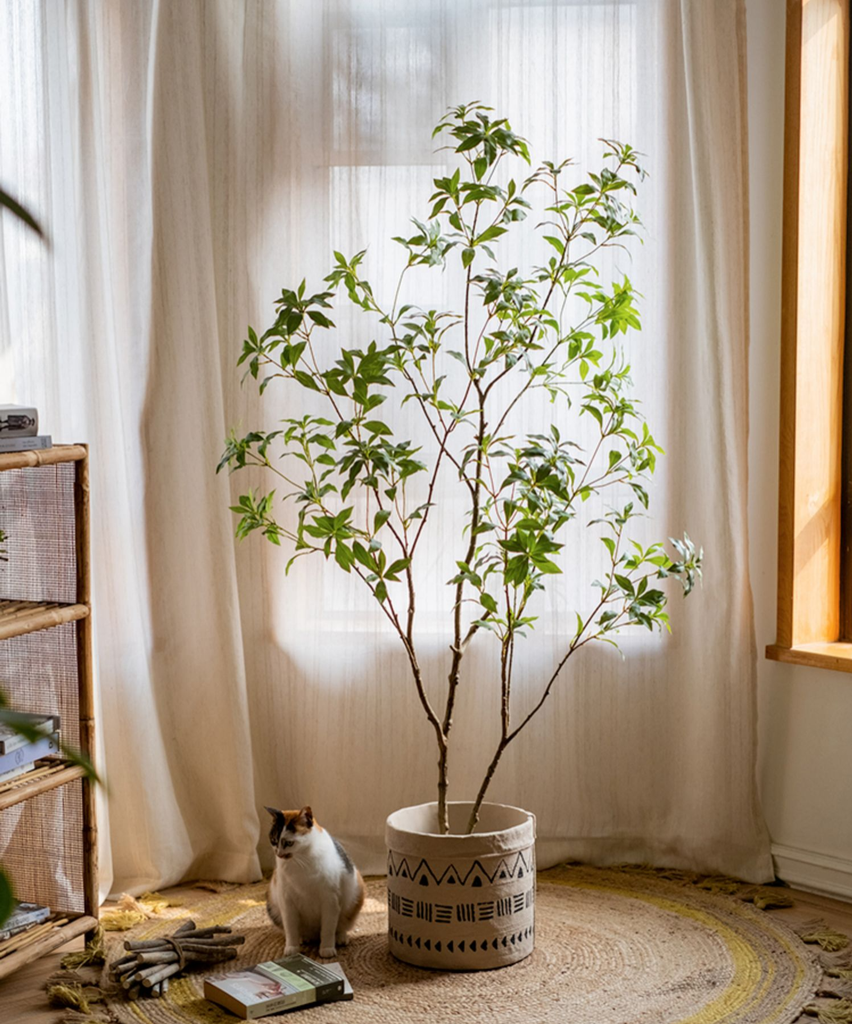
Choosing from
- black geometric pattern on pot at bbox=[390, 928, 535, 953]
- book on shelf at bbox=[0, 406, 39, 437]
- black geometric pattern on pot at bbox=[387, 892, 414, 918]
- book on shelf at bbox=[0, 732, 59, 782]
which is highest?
book on shelf at bbox=[0, 406, 39, 437]

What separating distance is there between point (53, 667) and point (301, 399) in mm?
826

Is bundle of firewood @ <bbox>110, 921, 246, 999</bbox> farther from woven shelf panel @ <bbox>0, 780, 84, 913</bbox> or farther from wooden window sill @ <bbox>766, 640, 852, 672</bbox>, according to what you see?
wooden window sill @ <bbox>766, 640, 852, 672</bbox>

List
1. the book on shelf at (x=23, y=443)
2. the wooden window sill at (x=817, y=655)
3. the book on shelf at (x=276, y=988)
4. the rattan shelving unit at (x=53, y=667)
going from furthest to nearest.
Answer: the wooden window sill at (x=817, y=655), the rattan shelving unit at (x=53, y=667), the book on shelf at (x=23, y=443), the book on shelf at (x=276, y=988)

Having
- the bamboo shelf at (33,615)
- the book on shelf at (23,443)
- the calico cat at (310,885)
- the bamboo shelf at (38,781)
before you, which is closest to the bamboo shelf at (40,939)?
the bamboo shelf at (38,781)

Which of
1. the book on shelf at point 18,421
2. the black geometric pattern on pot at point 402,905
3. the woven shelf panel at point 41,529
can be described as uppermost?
the book on shelf at point 18,421

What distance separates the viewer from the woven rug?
6.59 feet

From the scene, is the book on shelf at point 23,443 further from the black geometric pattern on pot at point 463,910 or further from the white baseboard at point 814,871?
the white baseboard at point 814,871

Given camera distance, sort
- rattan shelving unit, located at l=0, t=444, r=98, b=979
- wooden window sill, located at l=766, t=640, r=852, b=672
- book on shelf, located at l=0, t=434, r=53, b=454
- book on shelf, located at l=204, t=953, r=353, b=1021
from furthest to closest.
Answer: wooden window sill, located at l=766, t=640, r=852, b=672 → rattan shelving unit, located at l=0, t=444, r=98, b=979 → book on shelf, located at l=0, t=434, r=53, b=454 → book on shelf, located at l=204, t=953, r=353, b=1021

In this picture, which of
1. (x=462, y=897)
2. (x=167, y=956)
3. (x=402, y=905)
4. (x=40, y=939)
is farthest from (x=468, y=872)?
(x=40, y=939)

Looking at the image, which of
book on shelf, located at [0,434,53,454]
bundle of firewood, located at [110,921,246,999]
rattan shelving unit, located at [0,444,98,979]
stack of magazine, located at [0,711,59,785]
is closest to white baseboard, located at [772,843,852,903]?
bundle of firewood, located at [110,921,246,999]

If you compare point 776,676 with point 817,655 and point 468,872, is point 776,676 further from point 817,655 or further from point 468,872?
point 468,872

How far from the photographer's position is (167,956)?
7.19ft

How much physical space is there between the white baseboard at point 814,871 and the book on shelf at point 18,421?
73.8 inches

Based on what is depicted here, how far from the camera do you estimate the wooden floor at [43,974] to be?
2.05m
